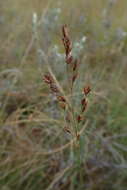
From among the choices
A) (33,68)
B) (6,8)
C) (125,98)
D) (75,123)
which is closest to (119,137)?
(125,98)

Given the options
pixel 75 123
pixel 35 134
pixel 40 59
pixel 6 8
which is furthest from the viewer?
pixel 6 8

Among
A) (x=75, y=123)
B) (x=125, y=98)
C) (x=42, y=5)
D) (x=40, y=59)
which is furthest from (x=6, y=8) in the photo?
(x=75, y=123)

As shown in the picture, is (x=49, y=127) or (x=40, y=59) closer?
(x=49, y=127)

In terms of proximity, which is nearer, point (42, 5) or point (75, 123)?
point (75, 123)

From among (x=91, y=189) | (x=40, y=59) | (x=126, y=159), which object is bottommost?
(x=91, y=189)

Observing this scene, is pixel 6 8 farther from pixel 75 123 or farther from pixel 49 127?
pixel 75 123

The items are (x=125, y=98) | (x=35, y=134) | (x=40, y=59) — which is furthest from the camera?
(x=125, y=98)

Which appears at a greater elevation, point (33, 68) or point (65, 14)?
point (65, 14)

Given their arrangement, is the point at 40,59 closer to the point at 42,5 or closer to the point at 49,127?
the point at 49,127

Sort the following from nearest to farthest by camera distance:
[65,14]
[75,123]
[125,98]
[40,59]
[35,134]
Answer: [75,123] < [35,134] < [40,59] < [125,98] < [65,14]
